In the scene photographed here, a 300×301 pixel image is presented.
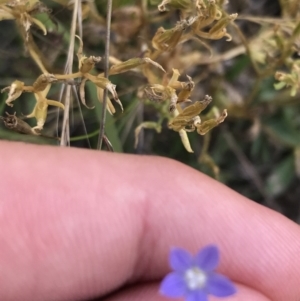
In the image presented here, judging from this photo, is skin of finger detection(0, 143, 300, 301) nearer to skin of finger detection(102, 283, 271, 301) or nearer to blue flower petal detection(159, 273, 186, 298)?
skin of finger detection(102, 283, 271, 301)

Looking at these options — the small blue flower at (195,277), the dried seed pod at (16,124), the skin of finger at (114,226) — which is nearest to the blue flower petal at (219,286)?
the small blue flower at (195,277)

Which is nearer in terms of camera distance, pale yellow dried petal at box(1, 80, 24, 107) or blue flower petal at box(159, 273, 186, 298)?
blue flower petal at box(159, 273, 186, 298)

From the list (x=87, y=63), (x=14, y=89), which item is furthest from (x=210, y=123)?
(x=14, y=89)

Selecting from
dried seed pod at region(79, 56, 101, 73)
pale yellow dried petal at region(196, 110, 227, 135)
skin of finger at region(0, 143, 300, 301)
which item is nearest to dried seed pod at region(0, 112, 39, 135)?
skin of finger at region(0, 143, 300, 301)

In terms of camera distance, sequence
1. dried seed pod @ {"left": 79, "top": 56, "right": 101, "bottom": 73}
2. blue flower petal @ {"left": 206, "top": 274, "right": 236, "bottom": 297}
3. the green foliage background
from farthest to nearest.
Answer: the green foliage background, dried seed pod @ {"left": 79, "top": 56, "right": 101, "bottom": 73}, blue flower petal @ {"left": 206, "top": 274, "right": 236, "bottom": 297}

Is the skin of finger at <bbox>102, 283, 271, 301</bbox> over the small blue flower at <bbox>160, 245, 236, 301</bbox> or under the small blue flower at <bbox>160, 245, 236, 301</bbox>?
under

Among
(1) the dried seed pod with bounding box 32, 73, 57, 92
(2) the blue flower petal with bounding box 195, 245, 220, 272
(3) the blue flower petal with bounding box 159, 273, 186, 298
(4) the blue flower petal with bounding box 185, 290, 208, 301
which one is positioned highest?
(1) the dried seed pod with bounding box 32, 73, 57, 92

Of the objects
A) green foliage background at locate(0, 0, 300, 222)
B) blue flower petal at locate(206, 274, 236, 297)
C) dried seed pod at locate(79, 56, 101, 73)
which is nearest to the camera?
blue flower petal at locate(206, 274, 236, 297)
